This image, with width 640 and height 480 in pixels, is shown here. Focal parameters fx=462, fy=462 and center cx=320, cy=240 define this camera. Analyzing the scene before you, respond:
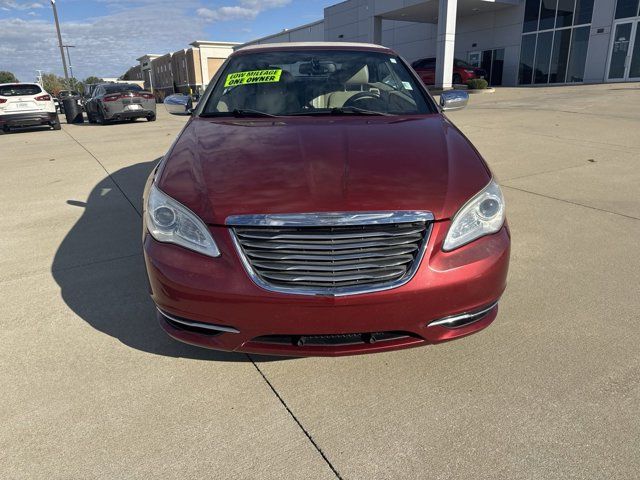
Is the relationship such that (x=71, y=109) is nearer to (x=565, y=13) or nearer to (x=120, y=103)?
(x=120, y=103)

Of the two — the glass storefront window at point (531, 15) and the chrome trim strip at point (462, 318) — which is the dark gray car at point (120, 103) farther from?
the glass storefront window at point (531, 15)

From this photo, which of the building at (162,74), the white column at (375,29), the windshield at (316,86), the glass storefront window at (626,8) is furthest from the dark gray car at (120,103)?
the building at (162,74)

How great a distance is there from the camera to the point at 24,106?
47.9ft

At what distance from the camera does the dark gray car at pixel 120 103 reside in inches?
651

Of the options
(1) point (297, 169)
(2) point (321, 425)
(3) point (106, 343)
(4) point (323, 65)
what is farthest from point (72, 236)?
(2) point (321, 425)

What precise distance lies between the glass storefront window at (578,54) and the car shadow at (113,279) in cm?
2675

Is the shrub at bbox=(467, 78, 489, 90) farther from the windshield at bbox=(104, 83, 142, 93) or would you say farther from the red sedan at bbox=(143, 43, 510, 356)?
the red sedan at bbox=(143, 43, 510, 356)

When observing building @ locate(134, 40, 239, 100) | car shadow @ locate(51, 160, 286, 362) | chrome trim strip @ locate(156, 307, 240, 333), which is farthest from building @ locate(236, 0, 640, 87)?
building @ locate(134, 40, 239, 100)

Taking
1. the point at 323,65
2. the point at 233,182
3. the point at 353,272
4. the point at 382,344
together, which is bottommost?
the point at 382,344

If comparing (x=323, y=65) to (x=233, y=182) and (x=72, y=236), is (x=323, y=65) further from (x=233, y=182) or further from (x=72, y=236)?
(x=72, y=236)

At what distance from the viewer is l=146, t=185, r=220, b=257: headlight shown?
80.9 inches

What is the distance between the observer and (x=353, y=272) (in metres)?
2.00

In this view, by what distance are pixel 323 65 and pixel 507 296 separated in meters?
2.23

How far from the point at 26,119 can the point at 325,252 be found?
16.1 m
